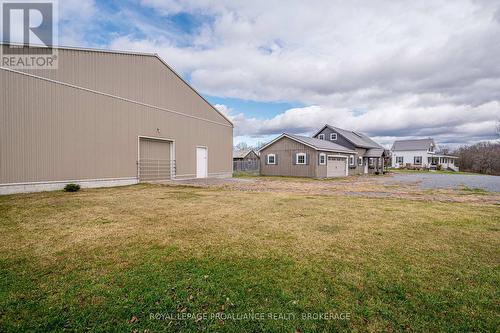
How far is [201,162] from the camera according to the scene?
19.0 metres

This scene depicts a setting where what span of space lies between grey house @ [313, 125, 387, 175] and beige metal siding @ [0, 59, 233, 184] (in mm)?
22743

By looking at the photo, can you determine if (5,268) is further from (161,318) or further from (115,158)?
(115,158)

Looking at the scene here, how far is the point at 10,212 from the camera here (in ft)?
21.8

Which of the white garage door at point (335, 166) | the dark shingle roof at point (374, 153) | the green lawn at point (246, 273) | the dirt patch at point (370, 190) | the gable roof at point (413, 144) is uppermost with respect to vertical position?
the gable roof at point (413, 144)

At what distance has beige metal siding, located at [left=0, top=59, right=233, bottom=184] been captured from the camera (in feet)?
31.7

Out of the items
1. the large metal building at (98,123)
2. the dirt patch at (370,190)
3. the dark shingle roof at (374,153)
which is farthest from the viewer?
the dark shingle roof at (374,153)

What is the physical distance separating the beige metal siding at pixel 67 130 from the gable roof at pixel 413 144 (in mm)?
49822

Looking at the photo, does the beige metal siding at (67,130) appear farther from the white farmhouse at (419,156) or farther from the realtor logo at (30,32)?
the white farmhouse at (419,156)

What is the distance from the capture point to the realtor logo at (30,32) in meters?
10.1

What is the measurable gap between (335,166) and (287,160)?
17.8 ft

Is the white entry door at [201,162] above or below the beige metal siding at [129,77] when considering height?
below

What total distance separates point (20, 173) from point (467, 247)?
1442 cm

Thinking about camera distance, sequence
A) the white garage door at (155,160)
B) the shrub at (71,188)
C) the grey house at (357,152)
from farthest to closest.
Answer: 1. the grey house at (357,152)
2. the white garage door at (155,160)
3. the shrub at (71,188)

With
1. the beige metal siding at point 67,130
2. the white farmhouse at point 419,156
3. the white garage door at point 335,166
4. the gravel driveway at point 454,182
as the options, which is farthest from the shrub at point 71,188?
the white farmhouse at point 419,156
